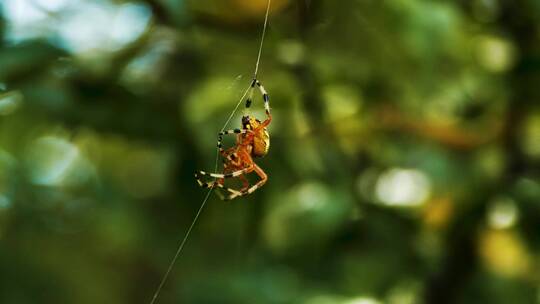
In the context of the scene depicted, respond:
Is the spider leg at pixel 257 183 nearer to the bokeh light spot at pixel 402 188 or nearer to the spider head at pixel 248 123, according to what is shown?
the spider head at pixel 248 123

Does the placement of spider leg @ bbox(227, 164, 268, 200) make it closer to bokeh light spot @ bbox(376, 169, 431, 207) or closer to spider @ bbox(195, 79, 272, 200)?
spider @ bbox(195, 79, 272, 200)

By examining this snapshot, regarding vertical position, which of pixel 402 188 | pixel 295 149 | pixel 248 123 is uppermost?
pixel 248 123

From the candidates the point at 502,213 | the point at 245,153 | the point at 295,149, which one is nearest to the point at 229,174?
the point at 245,153

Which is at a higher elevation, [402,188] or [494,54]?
[494,54]

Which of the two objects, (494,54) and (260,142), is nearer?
(260,142)

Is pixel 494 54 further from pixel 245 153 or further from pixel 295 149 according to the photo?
pixel 245 153

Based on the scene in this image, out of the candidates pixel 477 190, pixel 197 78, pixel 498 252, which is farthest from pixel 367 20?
pixel 498 252

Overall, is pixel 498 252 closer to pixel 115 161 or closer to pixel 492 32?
pixel 492 32

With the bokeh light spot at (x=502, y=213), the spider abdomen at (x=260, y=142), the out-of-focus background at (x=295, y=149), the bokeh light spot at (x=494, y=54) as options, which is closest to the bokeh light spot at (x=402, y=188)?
the out-of-focus background at (x=295, y=149)
